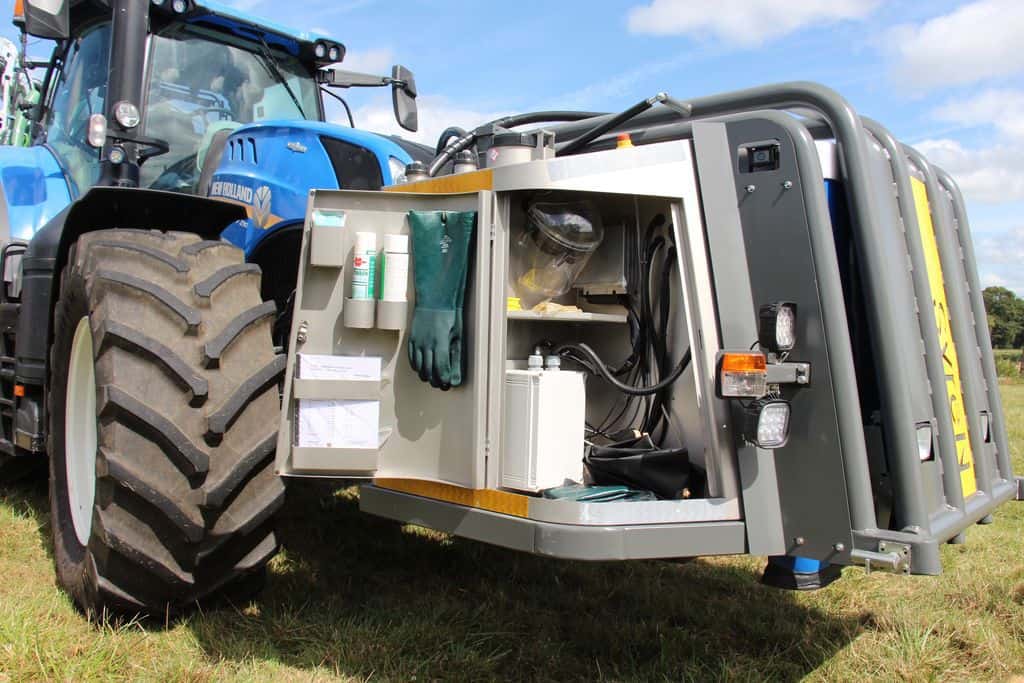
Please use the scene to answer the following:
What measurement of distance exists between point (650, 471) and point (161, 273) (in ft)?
5.62

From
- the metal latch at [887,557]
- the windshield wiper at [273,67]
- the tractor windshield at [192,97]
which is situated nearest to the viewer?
the metal latch at [887,557]

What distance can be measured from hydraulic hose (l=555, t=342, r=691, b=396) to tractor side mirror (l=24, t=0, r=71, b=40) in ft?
7.88

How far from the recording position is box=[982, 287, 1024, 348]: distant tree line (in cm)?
5072

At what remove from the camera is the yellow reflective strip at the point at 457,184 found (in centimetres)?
266

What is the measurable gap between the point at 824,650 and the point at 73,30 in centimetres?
457

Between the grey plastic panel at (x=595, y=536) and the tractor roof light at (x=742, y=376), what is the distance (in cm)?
37

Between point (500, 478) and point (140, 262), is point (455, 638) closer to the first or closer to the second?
point (500, 478)

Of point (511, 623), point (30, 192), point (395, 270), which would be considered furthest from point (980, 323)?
point (30, 192)

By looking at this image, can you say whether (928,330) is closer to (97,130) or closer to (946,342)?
(946,342)

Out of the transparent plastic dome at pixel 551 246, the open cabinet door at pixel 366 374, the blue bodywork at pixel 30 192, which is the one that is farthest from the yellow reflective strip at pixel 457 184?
the blue bodywork at pixel 30 192

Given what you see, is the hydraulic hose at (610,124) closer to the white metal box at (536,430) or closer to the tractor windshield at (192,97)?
the white metal box at (536,430)

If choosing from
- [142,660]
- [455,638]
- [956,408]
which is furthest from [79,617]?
[956,408]

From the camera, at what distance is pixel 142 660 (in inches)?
112

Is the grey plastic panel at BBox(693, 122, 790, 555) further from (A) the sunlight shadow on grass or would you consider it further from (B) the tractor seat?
(B) the tractor seat
